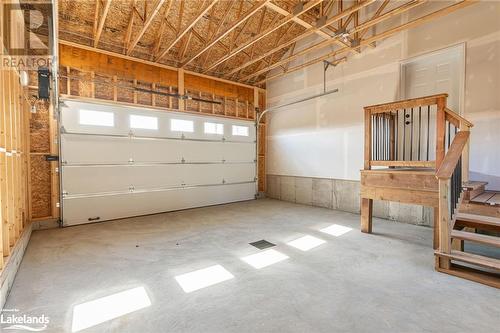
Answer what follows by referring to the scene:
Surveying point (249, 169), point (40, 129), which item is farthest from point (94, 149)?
point (249, 169)

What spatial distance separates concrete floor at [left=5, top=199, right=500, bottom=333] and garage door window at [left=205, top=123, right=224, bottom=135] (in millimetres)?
3448

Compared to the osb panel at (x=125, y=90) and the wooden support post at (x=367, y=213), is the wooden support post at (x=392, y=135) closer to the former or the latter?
the wooden support post at (x=367, y=213)

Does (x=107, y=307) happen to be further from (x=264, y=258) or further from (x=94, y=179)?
(x=94, y=179)

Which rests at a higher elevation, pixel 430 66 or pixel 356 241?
pixel 430 66

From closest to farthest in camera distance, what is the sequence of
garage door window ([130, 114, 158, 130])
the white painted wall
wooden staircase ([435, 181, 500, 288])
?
wooden staircase ([435, 181, 500, 288]), the white painted wall, garage door window ([130, 114, 158, 130])

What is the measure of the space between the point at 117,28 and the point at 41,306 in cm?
564

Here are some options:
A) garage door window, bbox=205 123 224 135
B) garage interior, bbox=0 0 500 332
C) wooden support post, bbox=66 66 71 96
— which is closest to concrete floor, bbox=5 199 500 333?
garage interior, bbox=0 0 500 332

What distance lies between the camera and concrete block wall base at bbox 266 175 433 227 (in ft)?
16.5

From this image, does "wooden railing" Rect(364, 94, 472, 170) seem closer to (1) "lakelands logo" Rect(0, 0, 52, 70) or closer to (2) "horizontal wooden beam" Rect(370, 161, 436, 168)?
(2) "horizontal wooden beam" Rect(370, 161, 436, 168)

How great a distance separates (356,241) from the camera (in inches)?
154

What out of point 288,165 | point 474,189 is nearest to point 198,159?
point 288,165

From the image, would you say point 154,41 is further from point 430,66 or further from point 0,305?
point 430,66

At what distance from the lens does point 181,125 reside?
6570mm

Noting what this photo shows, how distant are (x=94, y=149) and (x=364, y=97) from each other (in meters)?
6.37
